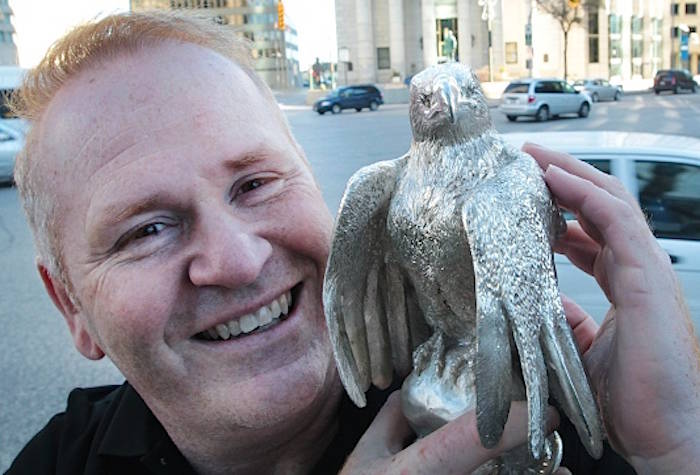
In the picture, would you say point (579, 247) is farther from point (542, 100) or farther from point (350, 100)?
point (350, 100)

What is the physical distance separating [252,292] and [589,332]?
29.0 inches

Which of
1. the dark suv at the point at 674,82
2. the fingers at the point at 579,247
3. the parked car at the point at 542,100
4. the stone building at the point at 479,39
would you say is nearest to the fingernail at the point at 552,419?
the fingers at the point at 579,247

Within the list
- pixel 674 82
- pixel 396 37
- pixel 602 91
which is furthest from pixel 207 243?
pixel 396 37

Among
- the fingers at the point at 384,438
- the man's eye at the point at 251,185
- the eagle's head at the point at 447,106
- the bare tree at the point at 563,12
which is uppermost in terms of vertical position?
the bare tree at the point at 563,12

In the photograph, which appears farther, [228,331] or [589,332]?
[589,332]

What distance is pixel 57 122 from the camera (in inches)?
52.6

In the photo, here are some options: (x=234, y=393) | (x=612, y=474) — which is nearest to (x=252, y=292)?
(x=234, y=393)

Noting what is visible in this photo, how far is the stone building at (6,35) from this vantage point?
42312mm

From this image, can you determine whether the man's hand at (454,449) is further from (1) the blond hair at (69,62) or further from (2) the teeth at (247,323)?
(1) the blond hair at (69,62)

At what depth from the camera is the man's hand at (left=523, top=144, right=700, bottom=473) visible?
1.13 m

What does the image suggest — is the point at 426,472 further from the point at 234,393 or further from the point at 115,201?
the point at 115,201

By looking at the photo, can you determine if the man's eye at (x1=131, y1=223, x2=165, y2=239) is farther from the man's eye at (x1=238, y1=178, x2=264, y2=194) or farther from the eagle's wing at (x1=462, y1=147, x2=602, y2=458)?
the eagle's wing at (x1=462, y1=147, x2=602, y2=458)

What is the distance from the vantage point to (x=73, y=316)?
157 cm

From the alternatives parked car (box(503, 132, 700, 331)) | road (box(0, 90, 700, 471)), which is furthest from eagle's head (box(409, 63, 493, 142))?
road (box(0, 90, 700, 471))
